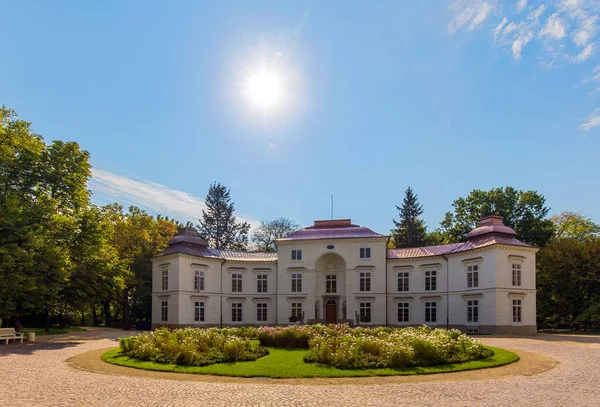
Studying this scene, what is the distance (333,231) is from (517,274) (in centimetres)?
1546

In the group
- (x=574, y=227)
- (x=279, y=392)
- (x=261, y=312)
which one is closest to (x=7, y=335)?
(x=279, y=392)

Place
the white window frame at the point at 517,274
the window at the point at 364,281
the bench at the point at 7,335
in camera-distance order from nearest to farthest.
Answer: the bench at the point at 7,335 → the white window frame at the point at 517,274 → the window at the point at 364,281

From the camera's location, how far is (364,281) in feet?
130

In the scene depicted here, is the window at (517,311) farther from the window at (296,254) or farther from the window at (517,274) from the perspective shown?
the window at (296,254)

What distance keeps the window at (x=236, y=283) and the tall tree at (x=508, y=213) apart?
77.2 ft

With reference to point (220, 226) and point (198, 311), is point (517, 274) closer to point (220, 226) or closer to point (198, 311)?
point (198, 311)

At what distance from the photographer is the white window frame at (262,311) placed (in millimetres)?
41438

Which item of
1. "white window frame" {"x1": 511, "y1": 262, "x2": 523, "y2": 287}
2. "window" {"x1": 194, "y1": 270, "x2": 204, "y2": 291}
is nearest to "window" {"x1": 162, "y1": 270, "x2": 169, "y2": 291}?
"window" {"x1": 194, "y1": 270, "x2": 204, "y2": 291}

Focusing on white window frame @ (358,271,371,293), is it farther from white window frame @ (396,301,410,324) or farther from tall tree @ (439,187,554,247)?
tall tree @ (439,187,554,247)

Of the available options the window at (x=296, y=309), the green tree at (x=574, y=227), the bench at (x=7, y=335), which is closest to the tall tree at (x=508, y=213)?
the green tree at (x=574, y=227)

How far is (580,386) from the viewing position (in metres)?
11.4

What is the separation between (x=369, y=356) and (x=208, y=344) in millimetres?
5704

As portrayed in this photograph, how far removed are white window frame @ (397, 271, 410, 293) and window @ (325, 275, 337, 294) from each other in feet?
18.6

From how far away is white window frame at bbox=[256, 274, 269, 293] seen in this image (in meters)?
42.0
